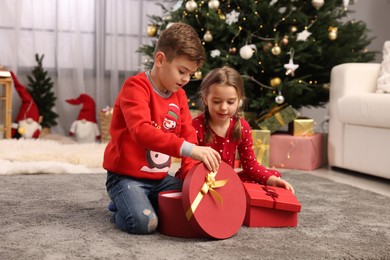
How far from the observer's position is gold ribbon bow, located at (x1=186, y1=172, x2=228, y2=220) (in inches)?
56.0

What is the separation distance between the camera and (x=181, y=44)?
5.07 ft

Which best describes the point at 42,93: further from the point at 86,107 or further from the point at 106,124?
the point at 106,124

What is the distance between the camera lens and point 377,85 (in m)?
2.88

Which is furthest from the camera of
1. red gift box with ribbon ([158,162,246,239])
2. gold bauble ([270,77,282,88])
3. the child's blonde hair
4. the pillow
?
gold bauble ([270,77,282,88])

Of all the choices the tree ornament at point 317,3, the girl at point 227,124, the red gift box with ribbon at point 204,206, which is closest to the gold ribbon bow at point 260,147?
the tree ornament at point 317,3

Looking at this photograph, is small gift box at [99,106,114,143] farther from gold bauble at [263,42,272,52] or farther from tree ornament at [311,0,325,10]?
tree ornament at [311,0,325,10]

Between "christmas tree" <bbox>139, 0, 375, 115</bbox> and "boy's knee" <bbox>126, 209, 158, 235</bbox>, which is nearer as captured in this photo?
"boy's knee" <bbox>126, 209, 158, 235</bbox>

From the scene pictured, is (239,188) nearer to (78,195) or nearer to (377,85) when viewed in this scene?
(78,195)

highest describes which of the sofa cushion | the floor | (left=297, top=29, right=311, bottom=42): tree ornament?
(left=297, top=29, right=311, bottom=42): tree ornament

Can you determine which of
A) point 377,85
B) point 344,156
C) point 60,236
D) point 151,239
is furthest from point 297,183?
point 60,236

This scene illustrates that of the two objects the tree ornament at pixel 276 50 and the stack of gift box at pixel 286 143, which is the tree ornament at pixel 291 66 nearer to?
the tree ornament at pixel 276 50

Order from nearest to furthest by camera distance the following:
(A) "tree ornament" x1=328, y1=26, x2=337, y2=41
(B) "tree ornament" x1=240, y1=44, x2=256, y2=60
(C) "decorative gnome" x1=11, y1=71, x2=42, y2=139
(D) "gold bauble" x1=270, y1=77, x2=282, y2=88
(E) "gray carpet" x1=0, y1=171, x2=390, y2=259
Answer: (E) "gray carpet" x1=0, y1=171, x2=390, y2=259 < (B) "tree ornament" x1=240, y1=44, x2=256, y2=60 < (D) "gold bauble" x1=270, y1=77, x2=282, y2=88 < (A) "tree ornament" x1=328, y1=26, x2=337, y2=41 < (C) "decorative gnome" x1=11, y1=71, x2=42, y2=139

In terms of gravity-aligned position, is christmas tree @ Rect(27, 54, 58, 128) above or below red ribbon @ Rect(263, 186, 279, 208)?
above

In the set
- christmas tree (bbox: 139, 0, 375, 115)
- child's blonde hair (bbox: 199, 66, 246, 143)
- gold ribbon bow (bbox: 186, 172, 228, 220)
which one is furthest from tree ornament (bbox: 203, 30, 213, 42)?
gold ribbon bow (bbox: 186, 172, 228, 220)
